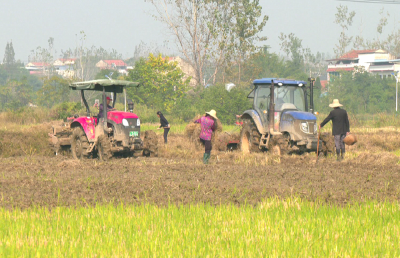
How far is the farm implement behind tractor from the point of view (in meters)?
14.0

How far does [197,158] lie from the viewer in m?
15.7

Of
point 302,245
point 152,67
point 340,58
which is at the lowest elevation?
point 302,245

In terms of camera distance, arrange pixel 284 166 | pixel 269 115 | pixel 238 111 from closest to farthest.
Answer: pixel 284 166 → pixel 269 115 → pixel 238 111

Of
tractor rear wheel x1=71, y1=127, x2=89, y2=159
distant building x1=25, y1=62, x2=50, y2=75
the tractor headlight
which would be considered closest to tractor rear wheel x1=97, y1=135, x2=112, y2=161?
tractor rear wheel x1=71, y1=127, x2=89, y2=159

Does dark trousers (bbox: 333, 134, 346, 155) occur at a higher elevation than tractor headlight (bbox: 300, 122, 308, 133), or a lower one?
lower

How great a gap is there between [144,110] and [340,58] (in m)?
72.1

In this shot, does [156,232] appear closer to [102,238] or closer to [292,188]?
[102,238]

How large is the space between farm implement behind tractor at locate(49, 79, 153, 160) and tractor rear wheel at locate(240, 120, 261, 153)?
11.1 ft

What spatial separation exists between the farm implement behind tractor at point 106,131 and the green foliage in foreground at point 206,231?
5.76m

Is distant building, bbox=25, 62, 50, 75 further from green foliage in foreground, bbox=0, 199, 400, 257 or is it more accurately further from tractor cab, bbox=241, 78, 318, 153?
green foliage in foreground, bbox=0, 199, 400, 257

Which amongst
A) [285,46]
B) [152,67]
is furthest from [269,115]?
[285,46]

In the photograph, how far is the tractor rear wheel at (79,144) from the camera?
14.6 m

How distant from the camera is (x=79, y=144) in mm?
14961

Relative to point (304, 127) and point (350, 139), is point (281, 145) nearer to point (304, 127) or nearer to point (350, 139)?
point (304, 127)
